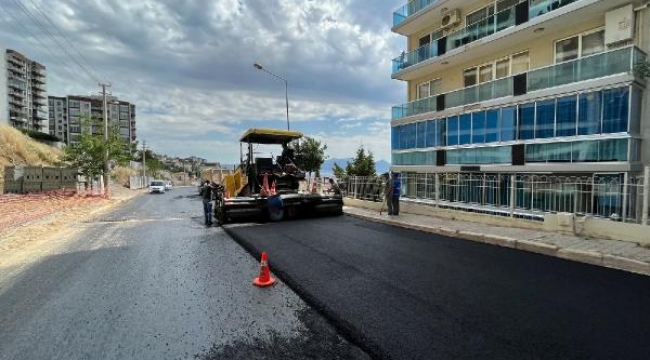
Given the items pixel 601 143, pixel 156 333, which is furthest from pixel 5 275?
pixel 601 143

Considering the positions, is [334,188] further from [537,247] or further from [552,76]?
[552,76]

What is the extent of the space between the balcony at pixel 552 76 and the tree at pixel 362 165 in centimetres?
1115

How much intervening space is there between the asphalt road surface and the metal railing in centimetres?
747

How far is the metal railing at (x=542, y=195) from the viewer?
24.3 feet

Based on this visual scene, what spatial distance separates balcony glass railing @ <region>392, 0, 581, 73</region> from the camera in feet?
45.1

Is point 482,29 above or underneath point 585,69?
above

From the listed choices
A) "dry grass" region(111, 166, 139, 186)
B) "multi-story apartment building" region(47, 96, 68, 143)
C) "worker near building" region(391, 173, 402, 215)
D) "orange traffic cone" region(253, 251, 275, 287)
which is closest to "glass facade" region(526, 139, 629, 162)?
"worker near building" region(391, 173, 402, 215)

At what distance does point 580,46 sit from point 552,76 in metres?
1.60

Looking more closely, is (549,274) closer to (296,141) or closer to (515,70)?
(296,141)

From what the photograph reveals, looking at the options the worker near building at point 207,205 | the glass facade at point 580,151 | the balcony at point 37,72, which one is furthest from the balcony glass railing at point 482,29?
the balcony at point 37,72

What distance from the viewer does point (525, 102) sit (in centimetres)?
1415

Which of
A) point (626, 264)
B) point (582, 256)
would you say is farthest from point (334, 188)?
point (626, 264)

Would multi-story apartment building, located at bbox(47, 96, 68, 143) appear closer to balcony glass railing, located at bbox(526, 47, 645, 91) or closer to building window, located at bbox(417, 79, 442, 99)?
building window, located at bbox(417, 79, 442, 99)

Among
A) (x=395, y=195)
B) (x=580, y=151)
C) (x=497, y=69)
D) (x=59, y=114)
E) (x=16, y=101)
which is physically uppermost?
(x=59, y=114)
